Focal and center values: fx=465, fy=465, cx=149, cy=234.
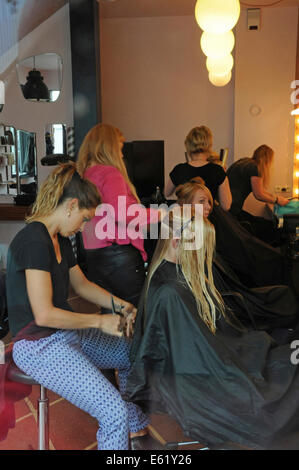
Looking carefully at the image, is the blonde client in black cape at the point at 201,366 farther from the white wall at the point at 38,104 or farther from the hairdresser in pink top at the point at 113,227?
the white wall at the point at 38,104

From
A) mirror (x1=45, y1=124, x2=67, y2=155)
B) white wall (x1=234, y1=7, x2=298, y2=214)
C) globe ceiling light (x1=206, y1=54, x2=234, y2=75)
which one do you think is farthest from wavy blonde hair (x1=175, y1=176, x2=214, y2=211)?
white wall (x1=234, y1=7, x2=298, y2=214)

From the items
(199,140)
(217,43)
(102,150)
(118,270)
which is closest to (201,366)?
(118,270)

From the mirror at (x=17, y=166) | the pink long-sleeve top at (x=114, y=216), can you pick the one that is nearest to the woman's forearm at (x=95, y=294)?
the pink long-sleeve top at (x=114, y=216)

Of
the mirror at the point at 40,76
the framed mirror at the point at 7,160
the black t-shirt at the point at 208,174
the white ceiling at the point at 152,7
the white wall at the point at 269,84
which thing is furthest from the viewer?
the white wall at the point at 269,84

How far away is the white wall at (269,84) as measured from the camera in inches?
133

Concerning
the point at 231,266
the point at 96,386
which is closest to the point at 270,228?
the point at 231,266

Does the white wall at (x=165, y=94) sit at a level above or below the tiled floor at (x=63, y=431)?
above

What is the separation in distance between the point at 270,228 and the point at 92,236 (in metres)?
1.45

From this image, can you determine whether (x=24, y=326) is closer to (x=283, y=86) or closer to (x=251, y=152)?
(x=251, y=152)

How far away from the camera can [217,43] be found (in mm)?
2514

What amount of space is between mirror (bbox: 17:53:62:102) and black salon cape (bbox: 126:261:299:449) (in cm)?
104

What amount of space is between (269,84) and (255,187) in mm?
1097

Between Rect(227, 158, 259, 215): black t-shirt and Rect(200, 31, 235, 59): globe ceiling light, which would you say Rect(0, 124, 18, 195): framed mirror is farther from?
Rect(227, 158, 259, 215): black t-shirt

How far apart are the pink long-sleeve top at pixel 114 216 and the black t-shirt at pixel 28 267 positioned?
0.38m
